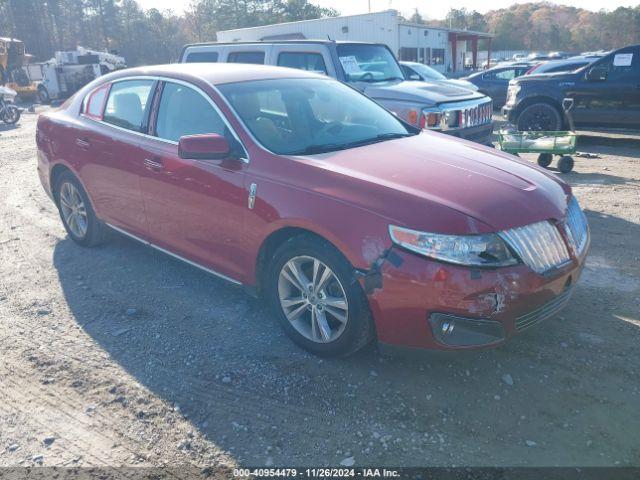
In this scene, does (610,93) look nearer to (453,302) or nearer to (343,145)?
(343,145)

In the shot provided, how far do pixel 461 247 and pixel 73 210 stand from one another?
4172mm

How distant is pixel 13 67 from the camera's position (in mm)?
27984

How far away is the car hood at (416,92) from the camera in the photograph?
746 cm

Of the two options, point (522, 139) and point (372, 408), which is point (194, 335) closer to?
point (372, 408)

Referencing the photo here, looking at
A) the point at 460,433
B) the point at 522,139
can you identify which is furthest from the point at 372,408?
the point at 522,139

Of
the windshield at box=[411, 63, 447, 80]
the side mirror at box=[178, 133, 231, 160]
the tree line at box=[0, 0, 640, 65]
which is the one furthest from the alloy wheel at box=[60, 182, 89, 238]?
the tree line at box=[0, 0, 640, 65]

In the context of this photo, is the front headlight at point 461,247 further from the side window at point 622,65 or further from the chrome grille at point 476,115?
the side window at point 622,65

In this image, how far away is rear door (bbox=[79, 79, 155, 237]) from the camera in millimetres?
4473

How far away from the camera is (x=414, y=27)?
111ft

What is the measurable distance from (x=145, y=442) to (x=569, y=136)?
24.0 feet

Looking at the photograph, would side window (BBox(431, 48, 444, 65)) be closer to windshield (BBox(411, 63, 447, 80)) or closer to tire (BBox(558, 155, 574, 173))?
windshield (BBox(411, 63, 447, 80))

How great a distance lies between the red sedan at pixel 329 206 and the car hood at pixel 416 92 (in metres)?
2.85

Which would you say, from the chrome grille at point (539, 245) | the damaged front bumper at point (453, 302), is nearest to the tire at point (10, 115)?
the damaged front bumper at point (453, 302)

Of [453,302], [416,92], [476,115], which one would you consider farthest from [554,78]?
[453,302]
